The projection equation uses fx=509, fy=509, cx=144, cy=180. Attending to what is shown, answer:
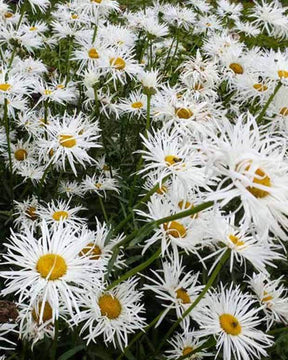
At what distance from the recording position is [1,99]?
170cm

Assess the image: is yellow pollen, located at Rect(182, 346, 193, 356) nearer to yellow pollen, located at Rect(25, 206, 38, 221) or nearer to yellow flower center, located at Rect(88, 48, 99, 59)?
yellow pollen, located at Rect(25, 206, 38, 221)

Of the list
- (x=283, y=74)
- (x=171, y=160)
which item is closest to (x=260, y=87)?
(x=283, y=74)

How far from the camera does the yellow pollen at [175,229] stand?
1264mm

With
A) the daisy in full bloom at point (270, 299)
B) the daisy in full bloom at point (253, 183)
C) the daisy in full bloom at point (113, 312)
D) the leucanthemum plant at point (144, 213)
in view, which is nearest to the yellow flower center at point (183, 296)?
the leucanthemum plant at point (144, 213)

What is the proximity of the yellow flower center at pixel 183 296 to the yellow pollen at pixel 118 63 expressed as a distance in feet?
3.18

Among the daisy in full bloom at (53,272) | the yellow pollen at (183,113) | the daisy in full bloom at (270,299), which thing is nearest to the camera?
the daisy in full bloom at (53,272)

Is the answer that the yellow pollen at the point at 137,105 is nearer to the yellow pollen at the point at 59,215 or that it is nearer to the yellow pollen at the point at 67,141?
the yellow pollen at the point at 67,141

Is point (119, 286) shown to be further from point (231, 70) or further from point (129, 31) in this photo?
point (129, 31)

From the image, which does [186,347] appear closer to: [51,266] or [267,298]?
[267,298]

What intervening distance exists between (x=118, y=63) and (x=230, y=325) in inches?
43.2

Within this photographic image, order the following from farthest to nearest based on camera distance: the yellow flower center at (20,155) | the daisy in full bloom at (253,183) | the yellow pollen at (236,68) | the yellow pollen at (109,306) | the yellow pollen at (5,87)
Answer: the yellow pollen at (236,68)
the yellow flower center at (20,155)
the yellow pollen at (5,87)
the yellow pollen at (109,306)
the daisy in full bloom at (253,183)

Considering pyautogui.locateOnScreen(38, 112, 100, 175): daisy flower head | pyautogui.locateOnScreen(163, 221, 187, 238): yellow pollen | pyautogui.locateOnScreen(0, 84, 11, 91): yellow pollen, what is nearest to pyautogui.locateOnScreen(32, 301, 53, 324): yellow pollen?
pyautogui.locateOnScreen(163, 221, 187, 238): yellow pollen

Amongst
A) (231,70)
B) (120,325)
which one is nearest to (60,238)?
(120,325)

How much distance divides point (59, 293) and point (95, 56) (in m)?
1.22
